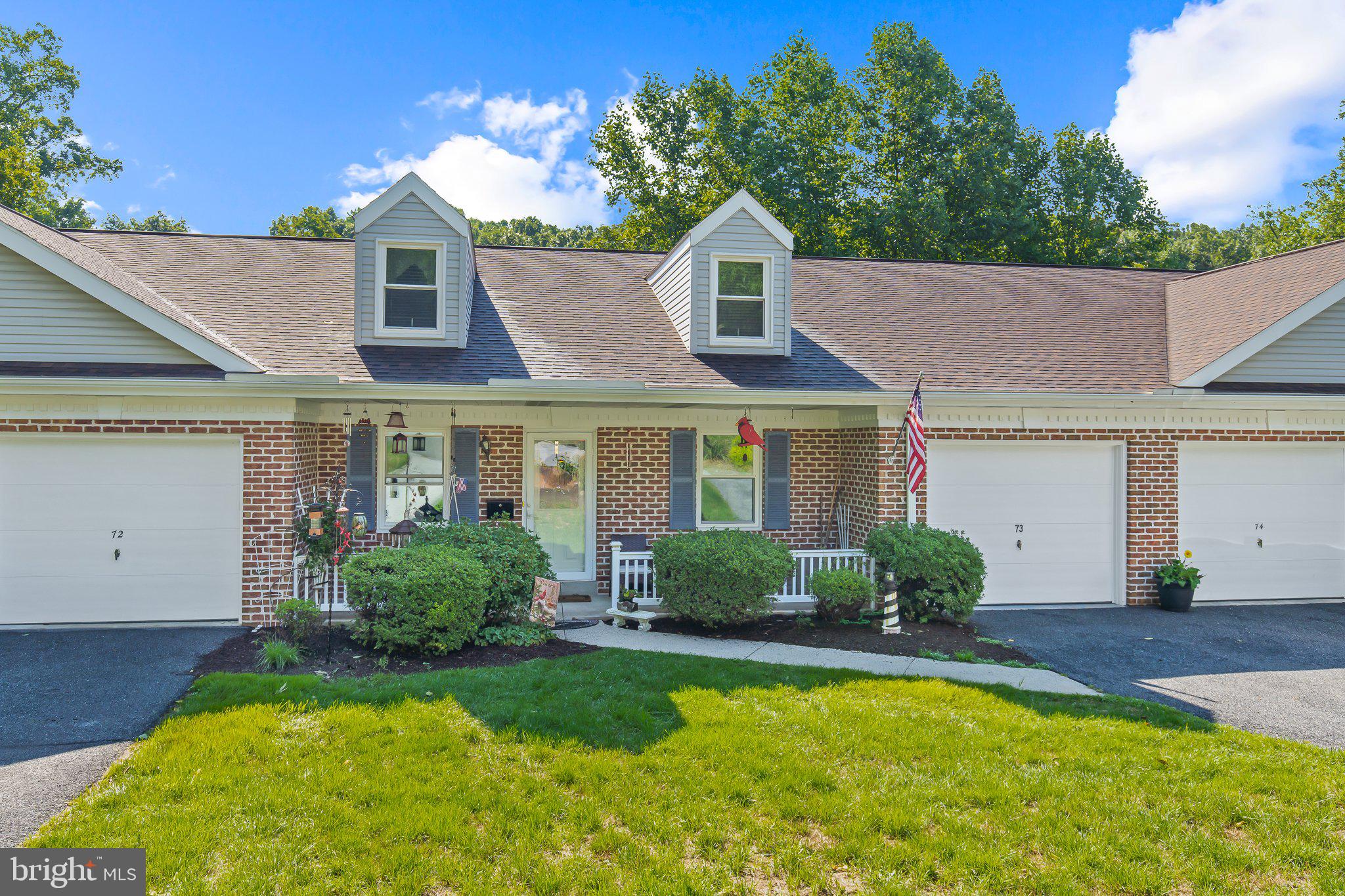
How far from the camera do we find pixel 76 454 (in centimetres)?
909

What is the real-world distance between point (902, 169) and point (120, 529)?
2534cm

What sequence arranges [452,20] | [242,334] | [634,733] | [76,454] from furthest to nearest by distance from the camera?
[452,20]
[242,334]
[76,454]
[634,733]

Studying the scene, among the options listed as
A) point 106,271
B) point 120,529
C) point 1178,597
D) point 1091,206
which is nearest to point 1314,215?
point 1091,206

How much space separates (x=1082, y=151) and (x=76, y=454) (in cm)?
2884

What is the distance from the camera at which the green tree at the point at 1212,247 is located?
38.6 meters

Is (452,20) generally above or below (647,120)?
below

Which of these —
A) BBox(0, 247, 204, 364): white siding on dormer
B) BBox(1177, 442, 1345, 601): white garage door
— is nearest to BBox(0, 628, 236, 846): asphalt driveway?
Answer: BBox(0, 247, 204, 364): white siding on dormer

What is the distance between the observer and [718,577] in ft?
29.4

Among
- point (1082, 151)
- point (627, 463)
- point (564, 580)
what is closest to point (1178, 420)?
point (627, 463)

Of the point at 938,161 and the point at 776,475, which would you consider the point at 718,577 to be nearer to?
the point at 776,475

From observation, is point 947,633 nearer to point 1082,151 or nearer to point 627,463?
point 627,463

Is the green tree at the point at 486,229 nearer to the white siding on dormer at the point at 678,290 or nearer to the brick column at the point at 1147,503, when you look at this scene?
the white siding on dormer at the point at 678,290

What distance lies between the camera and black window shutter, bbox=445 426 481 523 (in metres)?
11.3

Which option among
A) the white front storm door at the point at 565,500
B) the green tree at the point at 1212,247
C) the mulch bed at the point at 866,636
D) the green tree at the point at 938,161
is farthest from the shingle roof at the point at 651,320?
the green tree at the point at 1212,247
